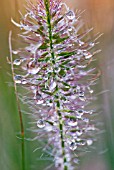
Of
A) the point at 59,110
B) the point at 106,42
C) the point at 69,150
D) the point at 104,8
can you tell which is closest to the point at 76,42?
the point at 59,110

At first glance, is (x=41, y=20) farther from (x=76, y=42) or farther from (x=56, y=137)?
(x=56, y=137)

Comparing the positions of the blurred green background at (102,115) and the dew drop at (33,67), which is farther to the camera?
the blurred green background at (102,115)

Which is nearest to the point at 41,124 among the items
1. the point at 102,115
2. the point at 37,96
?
the point at 37,96

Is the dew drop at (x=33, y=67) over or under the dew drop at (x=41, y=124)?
over

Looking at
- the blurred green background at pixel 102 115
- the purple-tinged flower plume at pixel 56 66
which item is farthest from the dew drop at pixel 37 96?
the blurred green background at pixel 102 115

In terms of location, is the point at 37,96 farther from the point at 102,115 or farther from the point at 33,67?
the point at 102,115

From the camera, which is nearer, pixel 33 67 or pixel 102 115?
pixel 33 67

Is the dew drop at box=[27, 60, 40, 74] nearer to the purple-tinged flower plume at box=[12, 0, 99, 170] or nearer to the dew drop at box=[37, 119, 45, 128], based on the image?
the purple-tinged flower plume at box=[12, 0, 99, 170]

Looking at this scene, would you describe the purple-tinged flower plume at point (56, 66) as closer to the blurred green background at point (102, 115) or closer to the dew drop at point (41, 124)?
the dew drop at point (41, 124)

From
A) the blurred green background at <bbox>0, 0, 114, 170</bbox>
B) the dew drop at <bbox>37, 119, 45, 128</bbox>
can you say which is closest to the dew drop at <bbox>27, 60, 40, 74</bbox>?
the dew drop at <bbox>37, 119, 45, 128</bbox>

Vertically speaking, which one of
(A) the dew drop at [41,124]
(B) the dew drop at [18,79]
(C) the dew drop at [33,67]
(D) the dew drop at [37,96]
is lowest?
(A) the dew drop at [41,124]

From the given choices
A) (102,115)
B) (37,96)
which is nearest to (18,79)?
(37,96)

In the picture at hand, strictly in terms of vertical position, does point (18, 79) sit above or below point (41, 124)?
above
